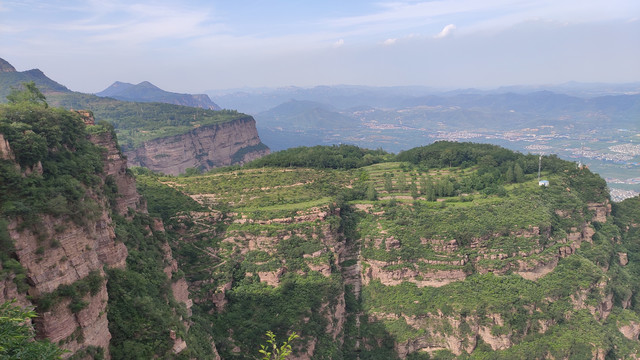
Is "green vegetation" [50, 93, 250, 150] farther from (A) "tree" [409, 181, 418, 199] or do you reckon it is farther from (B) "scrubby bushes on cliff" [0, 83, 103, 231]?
(B) "scrubby bushes on cliff" [0, 83, 103, 231]

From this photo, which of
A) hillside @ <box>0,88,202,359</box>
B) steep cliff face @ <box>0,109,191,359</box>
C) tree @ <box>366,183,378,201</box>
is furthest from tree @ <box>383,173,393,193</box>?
steep cliff face @ <box>0,109,191,359</box>

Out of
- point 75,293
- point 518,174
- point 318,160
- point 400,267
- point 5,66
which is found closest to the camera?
point 75,293

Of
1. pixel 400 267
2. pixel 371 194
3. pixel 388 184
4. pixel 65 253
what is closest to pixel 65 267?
pixel 65 253

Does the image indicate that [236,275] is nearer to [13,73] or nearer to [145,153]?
[145,153]

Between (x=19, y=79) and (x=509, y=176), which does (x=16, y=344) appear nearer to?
(x=509, y=176)

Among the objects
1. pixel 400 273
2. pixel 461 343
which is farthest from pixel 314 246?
pixel 461 343

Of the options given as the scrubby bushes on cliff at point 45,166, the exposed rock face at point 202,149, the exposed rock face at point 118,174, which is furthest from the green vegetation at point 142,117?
the scrubby bushes on cliff at point 45,166
